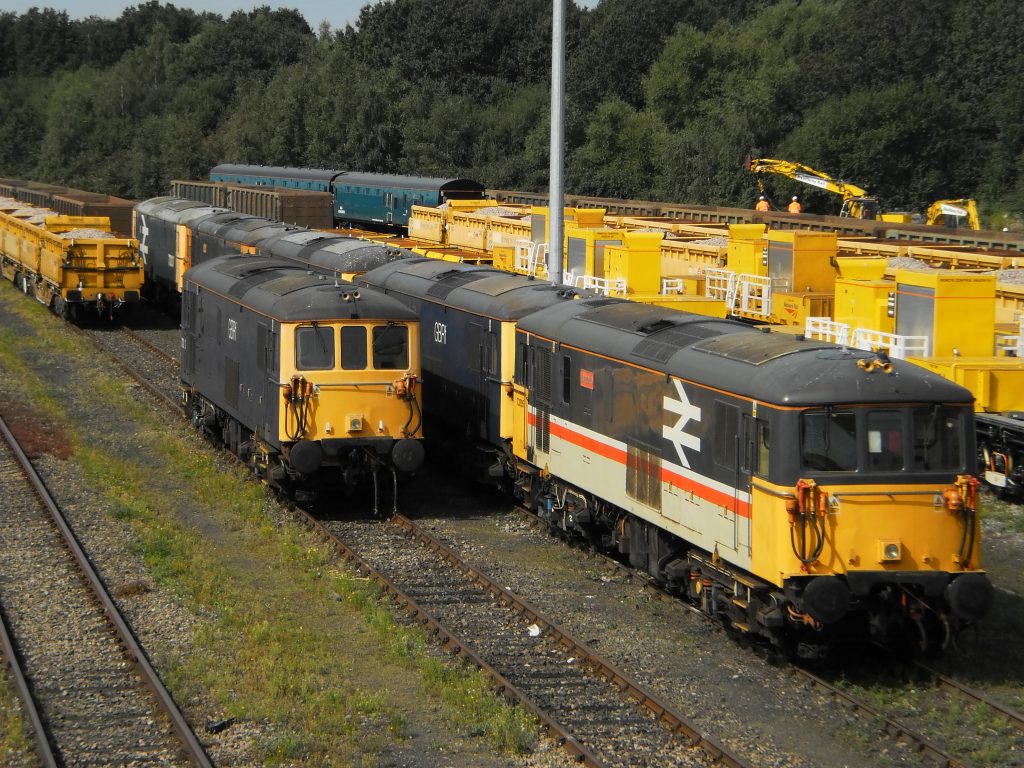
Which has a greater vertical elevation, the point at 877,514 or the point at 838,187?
the point at 838,187

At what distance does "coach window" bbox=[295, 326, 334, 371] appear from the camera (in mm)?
17078

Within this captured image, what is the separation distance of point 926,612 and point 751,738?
7.23ft

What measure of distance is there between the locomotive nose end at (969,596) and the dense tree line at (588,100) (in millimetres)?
46379

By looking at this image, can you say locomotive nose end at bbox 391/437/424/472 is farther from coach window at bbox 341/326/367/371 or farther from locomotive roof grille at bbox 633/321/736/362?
locomotive roof grille at bbox 633/321/736/362

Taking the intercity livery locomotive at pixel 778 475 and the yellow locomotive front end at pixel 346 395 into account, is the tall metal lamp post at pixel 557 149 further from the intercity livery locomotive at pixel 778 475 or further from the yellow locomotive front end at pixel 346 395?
the intercity livery locomotive at pixel 778 475

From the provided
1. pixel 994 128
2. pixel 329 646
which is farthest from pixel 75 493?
pixel 994 128

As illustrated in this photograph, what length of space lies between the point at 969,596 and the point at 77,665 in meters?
7.91

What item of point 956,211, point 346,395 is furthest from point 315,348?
point 956,211

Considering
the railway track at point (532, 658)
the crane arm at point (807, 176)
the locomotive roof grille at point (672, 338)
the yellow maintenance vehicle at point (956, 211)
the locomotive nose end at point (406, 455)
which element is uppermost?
the crane arm at point (807, 176)

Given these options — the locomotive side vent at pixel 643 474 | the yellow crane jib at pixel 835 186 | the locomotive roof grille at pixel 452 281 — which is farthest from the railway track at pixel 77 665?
the yellow crane jib at pixel 835 186

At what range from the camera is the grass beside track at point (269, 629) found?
35.3 ft

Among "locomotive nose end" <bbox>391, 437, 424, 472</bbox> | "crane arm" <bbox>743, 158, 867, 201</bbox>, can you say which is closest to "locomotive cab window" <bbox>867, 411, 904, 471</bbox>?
"locomotive nose end" <bbox>391, 437, 424, 472</bbox>

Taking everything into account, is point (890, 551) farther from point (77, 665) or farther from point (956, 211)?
point (956, 211)

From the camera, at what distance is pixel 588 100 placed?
268 feet
